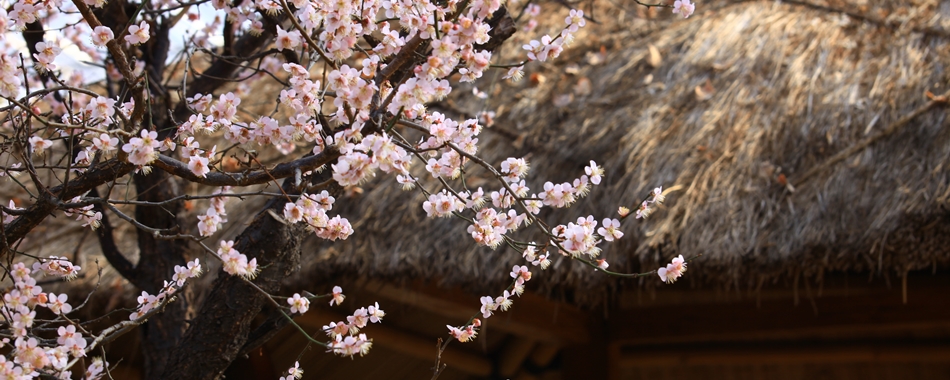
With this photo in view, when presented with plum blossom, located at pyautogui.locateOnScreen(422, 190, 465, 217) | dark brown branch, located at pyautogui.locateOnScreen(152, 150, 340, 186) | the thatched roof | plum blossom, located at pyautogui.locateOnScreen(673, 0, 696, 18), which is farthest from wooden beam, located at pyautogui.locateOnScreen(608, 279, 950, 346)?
dark brown branch, located at pyautogui.locateOnScreen(152, 150, 340, 186)

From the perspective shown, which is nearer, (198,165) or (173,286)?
(198,165)

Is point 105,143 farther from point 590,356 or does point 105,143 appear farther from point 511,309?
point 590,356

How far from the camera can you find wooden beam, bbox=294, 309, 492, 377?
2.96 m

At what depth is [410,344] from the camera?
9.95 feet

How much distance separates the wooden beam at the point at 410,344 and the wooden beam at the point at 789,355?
593 millimetres

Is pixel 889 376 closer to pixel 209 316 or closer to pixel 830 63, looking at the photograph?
pixel 830 63

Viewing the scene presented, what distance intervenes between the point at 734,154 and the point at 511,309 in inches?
36.4

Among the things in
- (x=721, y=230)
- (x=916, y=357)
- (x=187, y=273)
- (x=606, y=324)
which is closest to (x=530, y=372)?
(x=606, y=324)

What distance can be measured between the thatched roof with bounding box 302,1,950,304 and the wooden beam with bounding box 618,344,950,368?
0.45m

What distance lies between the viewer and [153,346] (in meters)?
2.13

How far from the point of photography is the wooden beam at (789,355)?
2631mm

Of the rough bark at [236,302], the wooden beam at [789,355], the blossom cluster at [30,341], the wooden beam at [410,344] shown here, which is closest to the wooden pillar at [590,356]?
the wooden beam at [789,355]

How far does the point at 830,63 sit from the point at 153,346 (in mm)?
2545

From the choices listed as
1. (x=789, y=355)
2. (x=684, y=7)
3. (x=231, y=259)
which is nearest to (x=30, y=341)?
(x=231, y=259)
